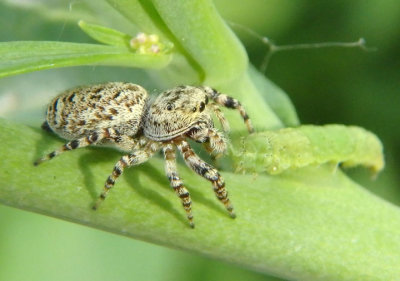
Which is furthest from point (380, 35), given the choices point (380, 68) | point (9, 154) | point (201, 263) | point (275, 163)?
point (9, 154)

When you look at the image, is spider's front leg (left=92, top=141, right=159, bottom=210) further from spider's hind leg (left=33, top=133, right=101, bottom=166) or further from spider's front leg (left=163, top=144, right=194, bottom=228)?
spider's hind leg (left=33, top=133, right=101, bottom=166)

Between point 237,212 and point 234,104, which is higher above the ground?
point 234,104

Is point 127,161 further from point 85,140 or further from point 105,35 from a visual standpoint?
point 105,35

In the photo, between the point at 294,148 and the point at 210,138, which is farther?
the point at 210,138

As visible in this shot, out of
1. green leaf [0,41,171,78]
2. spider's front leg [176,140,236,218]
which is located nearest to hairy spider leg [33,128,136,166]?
spider's front leg [176,140,236,218]

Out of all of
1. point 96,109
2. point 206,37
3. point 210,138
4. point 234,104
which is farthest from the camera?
point 96,109

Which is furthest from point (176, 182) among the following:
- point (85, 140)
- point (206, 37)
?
point (206, 37)

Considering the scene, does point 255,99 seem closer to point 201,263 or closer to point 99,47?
point 99,47
